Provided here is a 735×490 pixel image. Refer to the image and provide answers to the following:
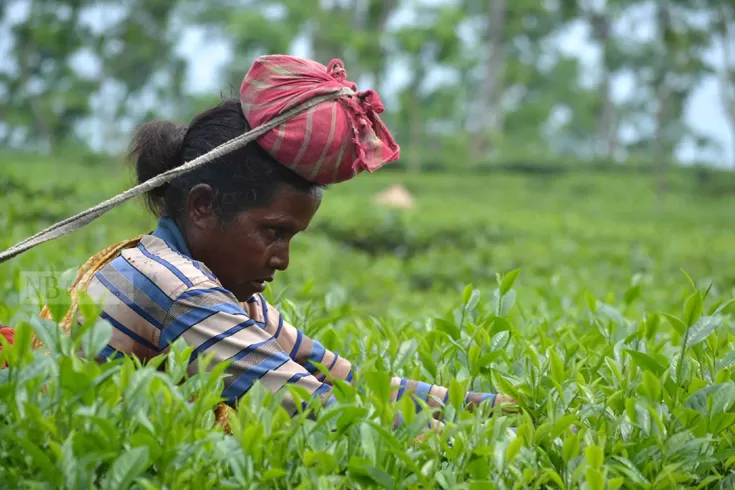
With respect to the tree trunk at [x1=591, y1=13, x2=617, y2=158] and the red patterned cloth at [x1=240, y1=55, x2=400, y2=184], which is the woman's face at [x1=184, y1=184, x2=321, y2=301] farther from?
the tree trunk at [x1=591, y1=13, x2=617, y2=158]

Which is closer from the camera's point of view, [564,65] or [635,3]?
[635,3]

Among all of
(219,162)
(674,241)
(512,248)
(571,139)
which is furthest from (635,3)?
(571,139)

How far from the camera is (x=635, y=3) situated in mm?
22438

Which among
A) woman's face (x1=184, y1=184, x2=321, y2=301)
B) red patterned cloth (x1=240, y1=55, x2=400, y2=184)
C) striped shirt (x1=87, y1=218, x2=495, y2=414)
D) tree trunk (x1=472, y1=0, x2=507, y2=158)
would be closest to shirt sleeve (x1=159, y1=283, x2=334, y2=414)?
striped shirt (x1=87, y1=218, x2=495, y2=414)

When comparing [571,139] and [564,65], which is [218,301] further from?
[571,139]

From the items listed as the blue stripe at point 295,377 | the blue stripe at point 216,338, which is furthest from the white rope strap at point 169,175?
the blue stripe at point 295,377

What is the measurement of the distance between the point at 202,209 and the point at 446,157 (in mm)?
24008

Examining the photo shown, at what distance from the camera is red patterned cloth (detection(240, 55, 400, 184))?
1827 millimetres

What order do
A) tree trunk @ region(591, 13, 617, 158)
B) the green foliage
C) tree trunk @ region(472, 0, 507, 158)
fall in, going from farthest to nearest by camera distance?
tree trunk @ region(591, 13, 617, 158) < tree trunk @ region(472, 0, 507, 158) < the green foliage

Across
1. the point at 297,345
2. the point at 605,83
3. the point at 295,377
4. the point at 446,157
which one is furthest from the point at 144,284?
the point at 605,83

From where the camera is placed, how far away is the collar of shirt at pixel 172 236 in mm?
1912

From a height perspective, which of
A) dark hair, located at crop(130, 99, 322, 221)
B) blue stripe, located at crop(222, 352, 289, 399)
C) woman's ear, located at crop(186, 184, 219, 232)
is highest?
dark hair, located at crop(130, 99, 322, 221)

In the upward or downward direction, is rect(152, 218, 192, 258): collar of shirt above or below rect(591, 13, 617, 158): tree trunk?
above

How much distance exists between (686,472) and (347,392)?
570 millimetres
